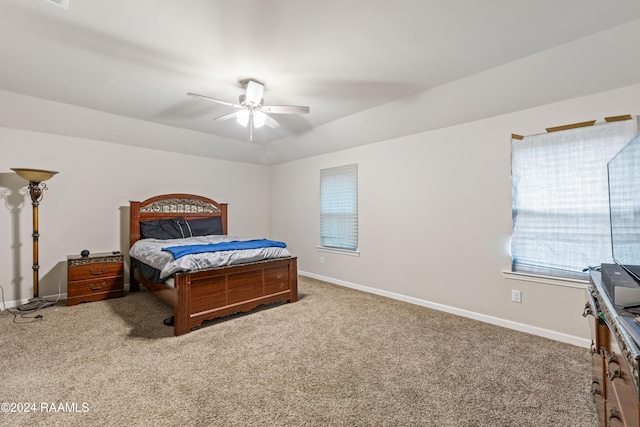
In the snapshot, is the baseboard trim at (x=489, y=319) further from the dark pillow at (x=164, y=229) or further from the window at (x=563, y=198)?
the dark pillow at (x=164, y=229)

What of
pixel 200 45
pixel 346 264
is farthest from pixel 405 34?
pixel 346 264

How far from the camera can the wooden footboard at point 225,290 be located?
273 cm

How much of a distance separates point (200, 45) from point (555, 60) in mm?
2810

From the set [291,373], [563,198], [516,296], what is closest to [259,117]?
[291,373]

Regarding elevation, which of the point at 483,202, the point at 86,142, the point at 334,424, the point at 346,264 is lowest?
the point at 334,424

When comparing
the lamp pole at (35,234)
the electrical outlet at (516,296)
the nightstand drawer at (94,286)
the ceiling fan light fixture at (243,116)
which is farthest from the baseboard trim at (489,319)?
the lamp pole at (35,234)

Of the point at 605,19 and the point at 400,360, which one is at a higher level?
the point at 605,19

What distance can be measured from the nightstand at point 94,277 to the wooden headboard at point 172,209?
1.52ft

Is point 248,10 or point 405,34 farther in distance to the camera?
point 405,34

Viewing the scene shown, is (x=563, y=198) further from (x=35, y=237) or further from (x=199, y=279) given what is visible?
(x=35, y=237)

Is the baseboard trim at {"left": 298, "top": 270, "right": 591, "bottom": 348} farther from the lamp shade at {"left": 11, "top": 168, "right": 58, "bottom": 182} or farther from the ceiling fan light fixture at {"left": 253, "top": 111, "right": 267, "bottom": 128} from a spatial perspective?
the lamp shade at {"left": 11, "top": 168, "right": 58, "bottom": 182}

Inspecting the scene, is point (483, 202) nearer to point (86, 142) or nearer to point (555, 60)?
point (555, 60)

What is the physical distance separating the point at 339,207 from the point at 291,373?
2944mm

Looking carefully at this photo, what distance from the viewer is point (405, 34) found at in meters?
2.11
